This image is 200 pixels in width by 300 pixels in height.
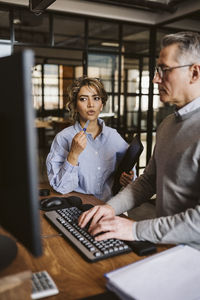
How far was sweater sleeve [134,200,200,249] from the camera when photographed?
101 cm

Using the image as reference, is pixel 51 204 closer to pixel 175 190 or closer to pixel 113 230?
pixel 113 230

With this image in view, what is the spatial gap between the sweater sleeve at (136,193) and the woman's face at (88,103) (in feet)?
2.19

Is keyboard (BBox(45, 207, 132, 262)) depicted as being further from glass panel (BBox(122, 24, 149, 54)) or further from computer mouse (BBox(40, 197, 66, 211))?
glass panel (BBox(122, 24, 149, 54))

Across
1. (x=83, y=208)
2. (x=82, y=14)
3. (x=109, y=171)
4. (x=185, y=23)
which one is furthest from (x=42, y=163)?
(x=83, y=208)

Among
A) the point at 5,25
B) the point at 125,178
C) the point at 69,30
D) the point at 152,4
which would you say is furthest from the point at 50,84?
the point at 125,178

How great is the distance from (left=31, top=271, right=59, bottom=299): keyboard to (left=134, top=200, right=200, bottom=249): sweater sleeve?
376mm

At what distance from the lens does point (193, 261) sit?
2.83 feet

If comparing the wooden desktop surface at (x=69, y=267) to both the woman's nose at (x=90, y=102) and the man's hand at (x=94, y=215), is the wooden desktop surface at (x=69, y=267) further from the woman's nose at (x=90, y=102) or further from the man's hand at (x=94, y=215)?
the woman's nose at (x=90, y=102)

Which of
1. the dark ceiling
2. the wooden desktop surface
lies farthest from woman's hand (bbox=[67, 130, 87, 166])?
the dark ceiling

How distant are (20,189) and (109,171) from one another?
1.44 m

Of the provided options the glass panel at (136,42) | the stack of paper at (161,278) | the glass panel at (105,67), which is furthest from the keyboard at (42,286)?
the glass panel at (136,42)

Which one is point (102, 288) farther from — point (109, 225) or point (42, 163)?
point (42, 163)

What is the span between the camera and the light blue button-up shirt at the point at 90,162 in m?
1.88

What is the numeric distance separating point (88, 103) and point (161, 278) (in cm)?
144
